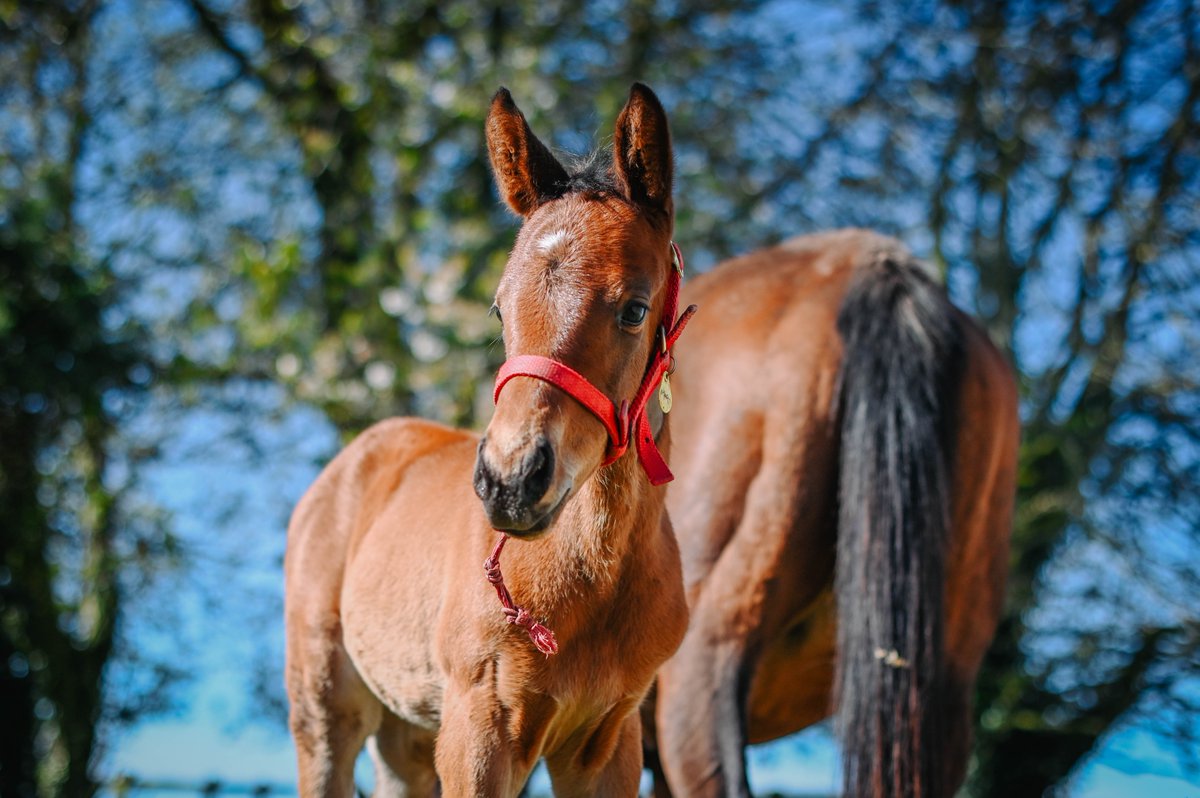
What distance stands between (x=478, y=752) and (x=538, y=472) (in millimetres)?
648

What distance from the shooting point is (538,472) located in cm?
174

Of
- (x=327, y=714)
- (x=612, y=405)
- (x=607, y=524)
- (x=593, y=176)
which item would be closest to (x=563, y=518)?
(x=607, y=524)

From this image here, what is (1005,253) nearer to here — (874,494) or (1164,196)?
(1164,196)

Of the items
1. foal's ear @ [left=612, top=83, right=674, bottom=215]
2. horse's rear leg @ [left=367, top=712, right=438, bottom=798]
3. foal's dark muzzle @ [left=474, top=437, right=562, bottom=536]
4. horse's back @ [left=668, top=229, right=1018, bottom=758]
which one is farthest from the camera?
horse's back @ [left=668, top=229, right=1018, bottom=758]

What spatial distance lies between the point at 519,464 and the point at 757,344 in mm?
2017

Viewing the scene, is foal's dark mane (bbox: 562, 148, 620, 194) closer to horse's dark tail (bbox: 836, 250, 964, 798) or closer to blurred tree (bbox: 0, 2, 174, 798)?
horse's dark tail (bbox: 836, 250, 964, 798)

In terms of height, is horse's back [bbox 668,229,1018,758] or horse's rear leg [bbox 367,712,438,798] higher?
horse's back [bbox 668,229,1018,758]

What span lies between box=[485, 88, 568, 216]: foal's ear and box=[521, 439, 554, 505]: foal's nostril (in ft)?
2.38

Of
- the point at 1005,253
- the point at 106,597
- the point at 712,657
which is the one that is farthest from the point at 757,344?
the point at 106,597

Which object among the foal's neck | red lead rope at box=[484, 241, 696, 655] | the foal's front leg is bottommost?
the foal's front leg

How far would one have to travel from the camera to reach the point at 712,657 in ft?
10.7

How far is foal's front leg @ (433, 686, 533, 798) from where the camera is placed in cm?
202

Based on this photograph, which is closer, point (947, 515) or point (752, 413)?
point (947, 515)

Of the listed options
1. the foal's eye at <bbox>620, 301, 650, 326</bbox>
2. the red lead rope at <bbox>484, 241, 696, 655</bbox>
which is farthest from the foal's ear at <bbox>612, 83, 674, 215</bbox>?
the foal's eye at <bbox>620, 301, 650, 326</bbox>
